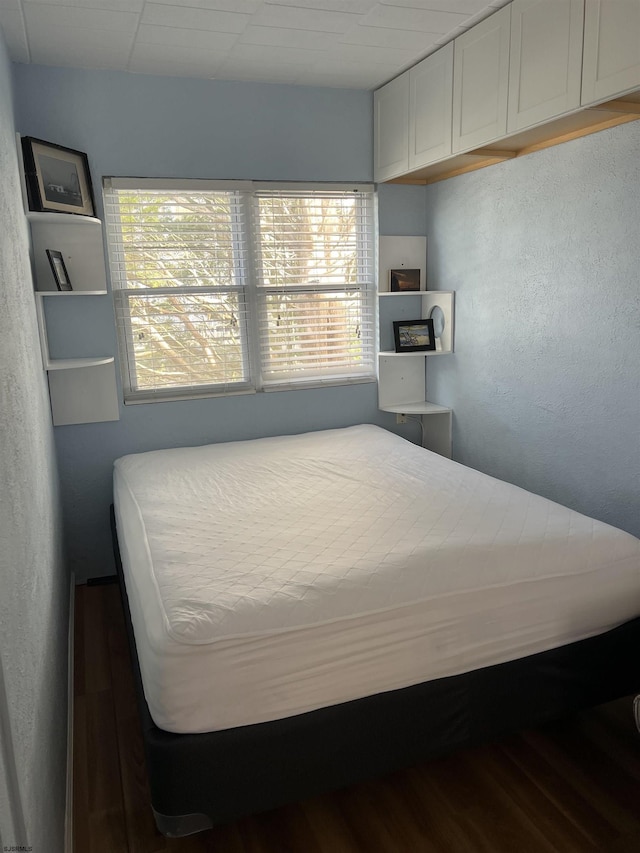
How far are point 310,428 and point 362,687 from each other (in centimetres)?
206

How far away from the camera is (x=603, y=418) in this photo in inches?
97.8

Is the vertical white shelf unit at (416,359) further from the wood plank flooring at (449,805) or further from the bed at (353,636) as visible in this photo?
the wood plank flooring at (449,805)

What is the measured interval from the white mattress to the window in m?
1.00

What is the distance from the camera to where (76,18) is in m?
2.32

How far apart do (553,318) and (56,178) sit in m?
2.18

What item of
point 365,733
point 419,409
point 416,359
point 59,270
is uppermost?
point 59,270

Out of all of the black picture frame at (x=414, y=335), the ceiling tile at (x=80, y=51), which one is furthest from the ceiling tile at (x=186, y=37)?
the black picture frame at (x=414, y=335)

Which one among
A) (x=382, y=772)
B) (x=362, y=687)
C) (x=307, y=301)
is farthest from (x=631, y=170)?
(x=382, y=772)

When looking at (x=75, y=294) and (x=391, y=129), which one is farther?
(x=391, y=129)

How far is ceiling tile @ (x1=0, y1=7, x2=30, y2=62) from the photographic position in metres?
2.26

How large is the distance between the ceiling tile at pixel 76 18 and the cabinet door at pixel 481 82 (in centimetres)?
129

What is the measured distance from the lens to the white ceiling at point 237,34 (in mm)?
2279

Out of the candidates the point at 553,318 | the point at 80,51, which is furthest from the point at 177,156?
the point at 553,318

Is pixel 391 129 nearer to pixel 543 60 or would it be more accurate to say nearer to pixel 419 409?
pixel 543 60
